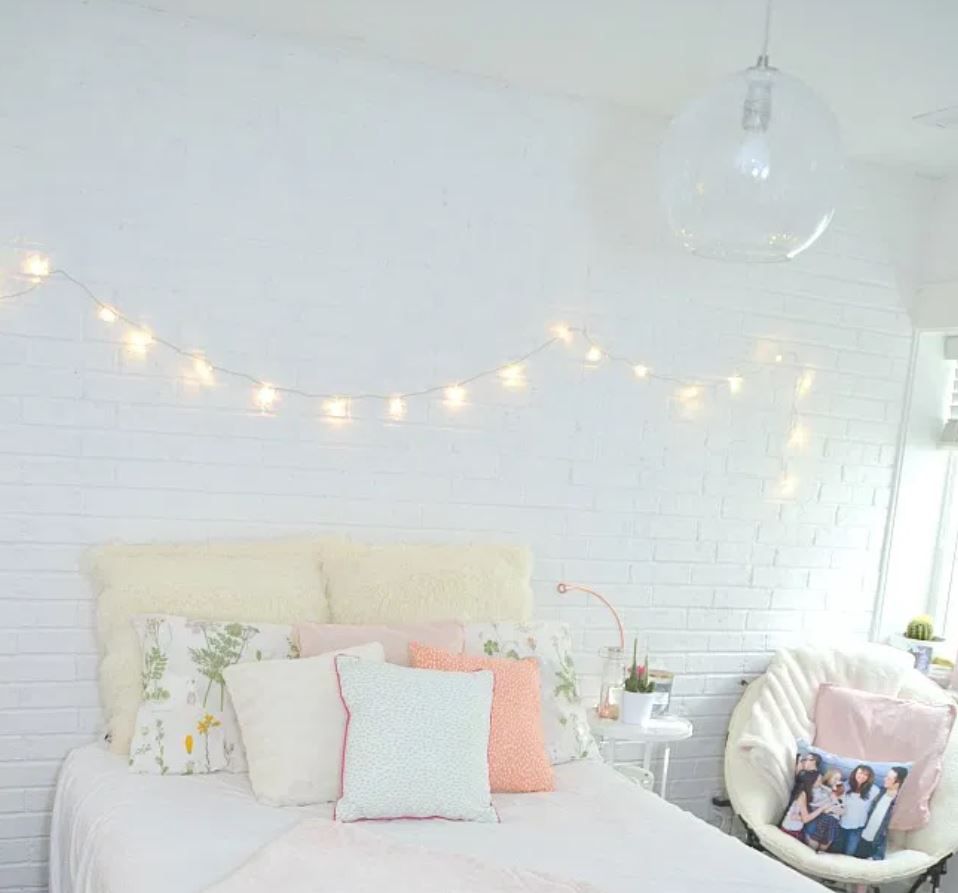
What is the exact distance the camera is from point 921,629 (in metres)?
3.61

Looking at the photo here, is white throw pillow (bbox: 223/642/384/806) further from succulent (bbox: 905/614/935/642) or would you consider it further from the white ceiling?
succulent (bbox: 905/614/935/642)

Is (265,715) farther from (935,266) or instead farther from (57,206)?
(935,266)

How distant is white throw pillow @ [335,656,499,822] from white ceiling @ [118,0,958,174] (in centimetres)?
165

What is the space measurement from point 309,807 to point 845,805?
1566 millimetres

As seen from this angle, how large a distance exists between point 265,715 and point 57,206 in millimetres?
1416

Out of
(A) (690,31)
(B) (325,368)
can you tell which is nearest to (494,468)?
(B) (325,368)

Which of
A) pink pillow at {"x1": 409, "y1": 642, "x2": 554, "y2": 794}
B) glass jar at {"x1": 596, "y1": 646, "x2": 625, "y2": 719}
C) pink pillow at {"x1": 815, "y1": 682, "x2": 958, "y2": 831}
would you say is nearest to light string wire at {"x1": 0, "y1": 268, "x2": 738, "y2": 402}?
pink pillow at {"x1": 409, "y1": 642, "x2": 554, "y2": 794}

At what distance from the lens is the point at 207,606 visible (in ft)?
8.57

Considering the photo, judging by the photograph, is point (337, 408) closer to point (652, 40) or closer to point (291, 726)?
point (291, 726)

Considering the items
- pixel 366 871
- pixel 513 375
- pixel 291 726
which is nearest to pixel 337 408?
pixel 513 375

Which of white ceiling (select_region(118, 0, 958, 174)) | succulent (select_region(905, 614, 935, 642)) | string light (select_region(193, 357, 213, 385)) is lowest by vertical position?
succulent (select_region(905, 614, 935, 642))

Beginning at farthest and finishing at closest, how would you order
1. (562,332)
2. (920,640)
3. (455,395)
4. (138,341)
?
(920,640), (562,332), (455,395), (138,341)

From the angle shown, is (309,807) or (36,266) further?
(36,266)

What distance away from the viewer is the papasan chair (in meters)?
2.80
